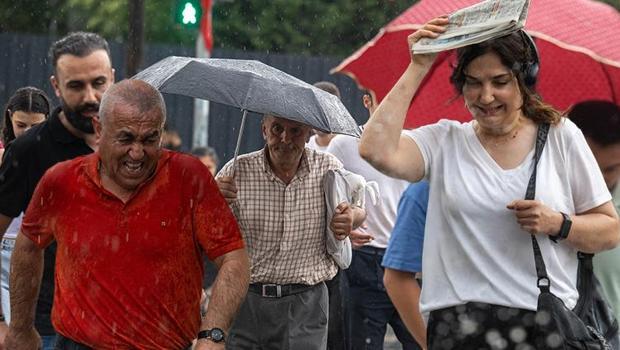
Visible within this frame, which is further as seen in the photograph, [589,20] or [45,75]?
[45,75]

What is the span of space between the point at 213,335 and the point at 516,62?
1.57 meters

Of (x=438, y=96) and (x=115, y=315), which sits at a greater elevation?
(x=438, y=96)

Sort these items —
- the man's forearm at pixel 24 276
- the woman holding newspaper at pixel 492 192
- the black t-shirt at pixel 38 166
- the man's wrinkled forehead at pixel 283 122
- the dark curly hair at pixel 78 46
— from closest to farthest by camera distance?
the woman holding newspaper at pixel 492 192 → the man's forearm at pixel 24 276 → the black t-shirt at pixel 38 166 → the dark curly hair at pixel 78 46 → the man's wrinkled forehead at pixel 283 122

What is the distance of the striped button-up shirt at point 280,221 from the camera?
7543 millimetres

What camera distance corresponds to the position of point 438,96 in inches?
235

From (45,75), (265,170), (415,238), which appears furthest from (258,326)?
(45,75)

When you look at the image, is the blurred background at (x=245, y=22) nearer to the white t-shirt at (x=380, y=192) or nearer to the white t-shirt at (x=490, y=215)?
the white t-shirt at (x=380, y=192)

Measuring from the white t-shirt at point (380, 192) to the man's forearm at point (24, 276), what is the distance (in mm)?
3973

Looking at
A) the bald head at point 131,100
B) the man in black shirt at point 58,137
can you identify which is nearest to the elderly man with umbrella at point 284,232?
the man in black shirt at point 58,137

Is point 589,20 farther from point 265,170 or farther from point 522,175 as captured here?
point 265,170

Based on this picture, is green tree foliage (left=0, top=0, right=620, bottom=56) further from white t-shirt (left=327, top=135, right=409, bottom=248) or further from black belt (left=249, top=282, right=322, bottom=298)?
black belt (left=249, top=282, right=322, bottom=298)

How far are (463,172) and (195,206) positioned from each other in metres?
1.15

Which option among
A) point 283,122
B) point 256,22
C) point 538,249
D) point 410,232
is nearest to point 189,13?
point 283,122

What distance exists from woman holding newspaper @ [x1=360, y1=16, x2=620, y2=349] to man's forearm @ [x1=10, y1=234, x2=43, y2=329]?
1577 mm
